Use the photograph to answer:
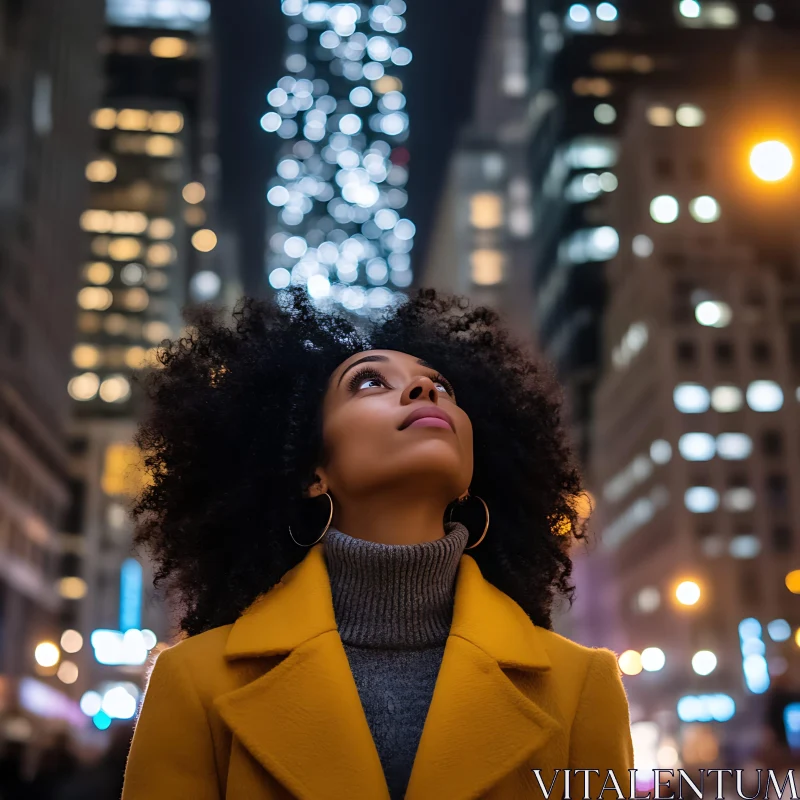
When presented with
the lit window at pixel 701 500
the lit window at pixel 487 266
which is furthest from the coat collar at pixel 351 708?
the lit window at pixel 487 266

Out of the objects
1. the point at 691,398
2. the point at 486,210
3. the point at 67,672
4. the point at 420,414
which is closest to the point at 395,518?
the point at 420,414

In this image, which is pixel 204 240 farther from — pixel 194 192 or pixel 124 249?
pixel 124 249

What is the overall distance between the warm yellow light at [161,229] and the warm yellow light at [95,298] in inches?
348

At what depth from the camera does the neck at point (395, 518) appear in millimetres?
Result: 3527

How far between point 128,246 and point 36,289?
46687 millimetres

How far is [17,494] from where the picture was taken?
223ft

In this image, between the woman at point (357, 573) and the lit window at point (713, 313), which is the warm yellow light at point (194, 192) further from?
the woman at point (357, 573)

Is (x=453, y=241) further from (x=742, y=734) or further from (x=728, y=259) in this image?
(x=742, y=734)

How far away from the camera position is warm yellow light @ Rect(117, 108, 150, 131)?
12369 centimetres

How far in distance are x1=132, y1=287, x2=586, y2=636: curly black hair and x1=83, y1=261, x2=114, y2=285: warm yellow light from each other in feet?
370

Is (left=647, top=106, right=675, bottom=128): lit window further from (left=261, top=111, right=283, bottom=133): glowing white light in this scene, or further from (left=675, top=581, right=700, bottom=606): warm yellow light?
(left=675, top=581, right=700, bottom=606): warm yellow light

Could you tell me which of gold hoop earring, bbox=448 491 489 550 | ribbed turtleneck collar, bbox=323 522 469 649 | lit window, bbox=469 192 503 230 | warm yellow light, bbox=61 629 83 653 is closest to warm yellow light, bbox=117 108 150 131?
lit window, bbox=469 192 503 230

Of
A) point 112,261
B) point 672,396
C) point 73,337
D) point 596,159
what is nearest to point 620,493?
point 672,396

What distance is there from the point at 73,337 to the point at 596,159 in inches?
2146
